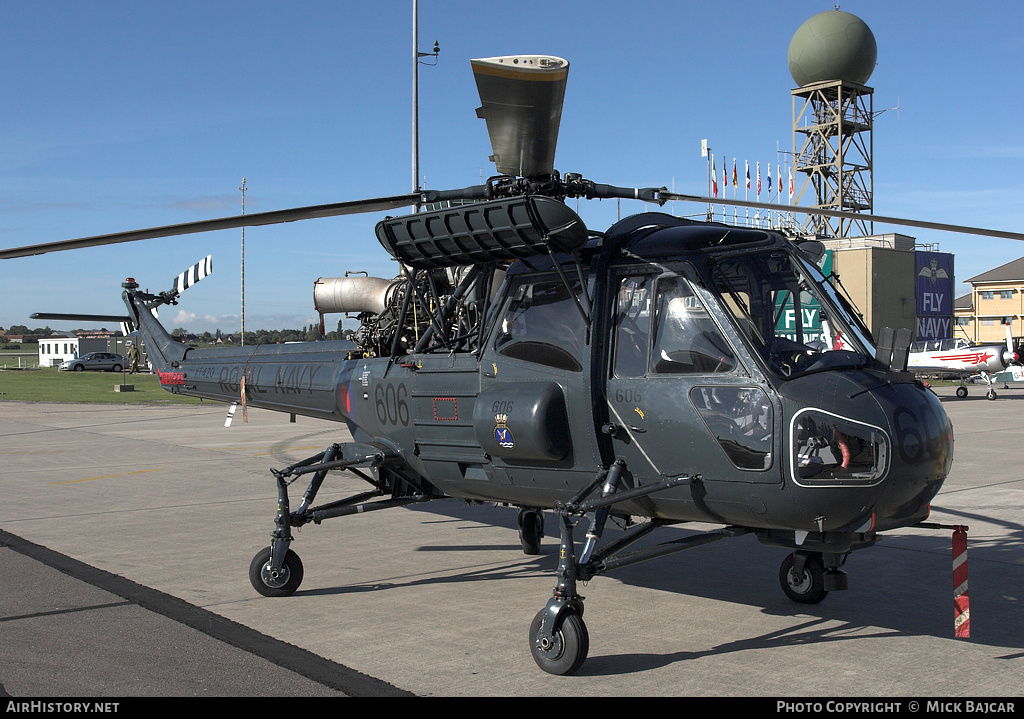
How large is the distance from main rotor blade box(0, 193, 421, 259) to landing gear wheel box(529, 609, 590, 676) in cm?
360

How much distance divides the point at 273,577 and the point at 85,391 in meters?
36.1

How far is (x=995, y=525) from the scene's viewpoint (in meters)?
10.2

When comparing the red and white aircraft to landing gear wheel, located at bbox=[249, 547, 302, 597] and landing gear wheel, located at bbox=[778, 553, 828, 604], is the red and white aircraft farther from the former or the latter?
landing gear wheel, located at bbox=[249, 547, 302, 597]

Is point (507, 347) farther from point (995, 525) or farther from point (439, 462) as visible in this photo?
point (995, 525)

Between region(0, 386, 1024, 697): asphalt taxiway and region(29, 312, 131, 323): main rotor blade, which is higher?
region(29, 312, 131, 323): main rotor blade

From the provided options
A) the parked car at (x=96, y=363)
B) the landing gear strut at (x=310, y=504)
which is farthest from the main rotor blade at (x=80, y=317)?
the parked car at (x=96, y=363)

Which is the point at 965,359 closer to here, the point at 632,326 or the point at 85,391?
the point at 632,326

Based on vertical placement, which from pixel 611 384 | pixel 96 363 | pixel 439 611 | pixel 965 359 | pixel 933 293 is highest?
pixel 933 293

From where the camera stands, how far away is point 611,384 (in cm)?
643

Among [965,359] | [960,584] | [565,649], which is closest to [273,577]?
[565,649]

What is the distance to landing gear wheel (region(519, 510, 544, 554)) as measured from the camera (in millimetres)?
9008

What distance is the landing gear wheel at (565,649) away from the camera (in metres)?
5.58

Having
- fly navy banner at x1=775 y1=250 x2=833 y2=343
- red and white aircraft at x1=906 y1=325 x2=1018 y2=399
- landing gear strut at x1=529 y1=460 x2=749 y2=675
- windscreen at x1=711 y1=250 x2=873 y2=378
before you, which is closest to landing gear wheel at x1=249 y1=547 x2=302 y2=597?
landing gear strut at x1=529 y1=460 x2=749 y2=675
